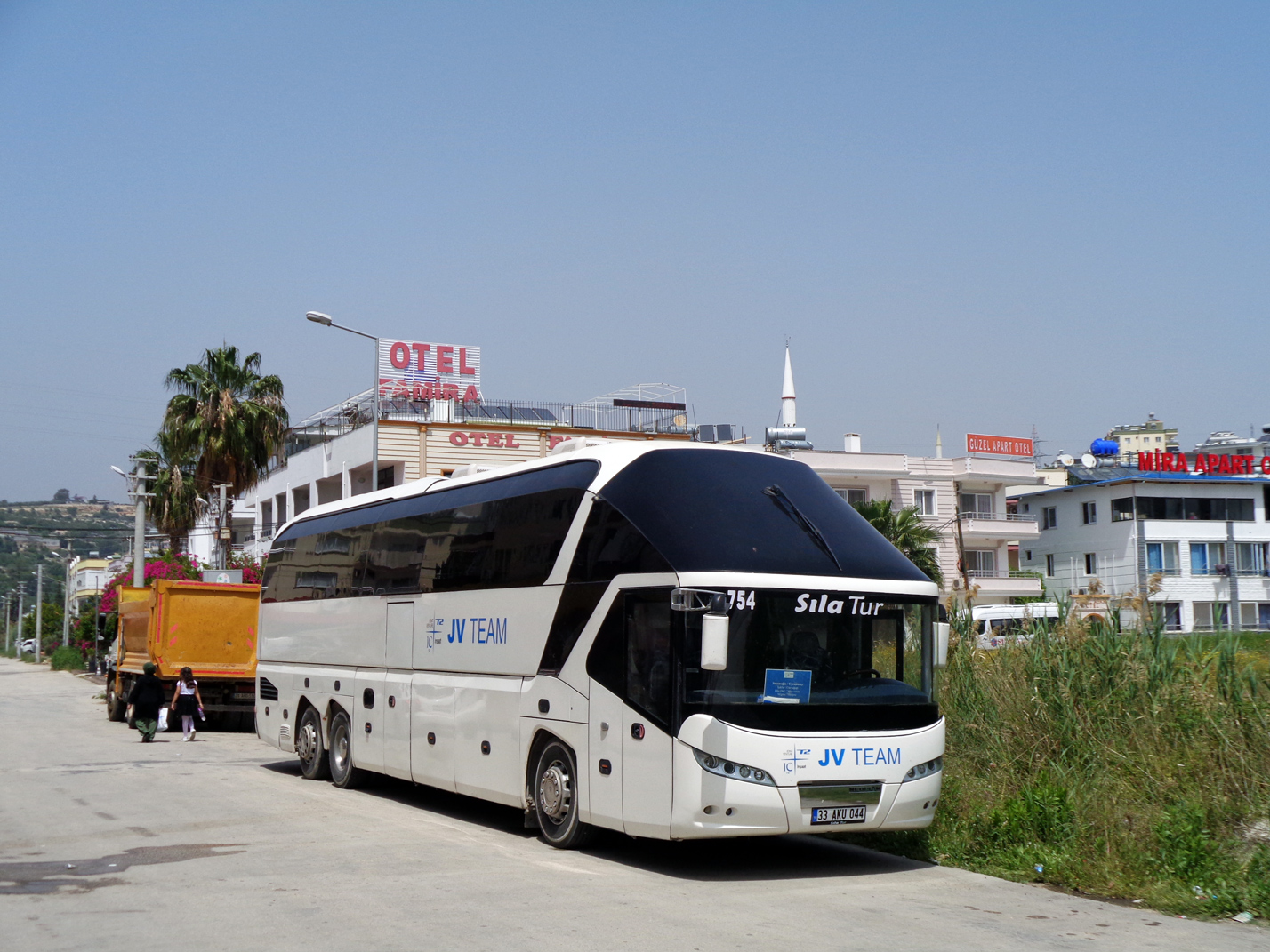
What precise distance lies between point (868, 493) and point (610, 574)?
51312 millimetres

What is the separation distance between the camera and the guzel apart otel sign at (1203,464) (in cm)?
6294

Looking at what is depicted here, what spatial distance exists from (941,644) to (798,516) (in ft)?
5.21

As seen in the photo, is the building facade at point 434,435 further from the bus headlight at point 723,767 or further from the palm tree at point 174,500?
the bus headlight at point 723,767

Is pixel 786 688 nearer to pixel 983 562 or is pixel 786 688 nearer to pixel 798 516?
pixel 798 516

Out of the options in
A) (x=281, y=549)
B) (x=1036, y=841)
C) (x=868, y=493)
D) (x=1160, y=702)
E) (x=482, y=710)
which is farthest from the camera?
(x=868, y=493)

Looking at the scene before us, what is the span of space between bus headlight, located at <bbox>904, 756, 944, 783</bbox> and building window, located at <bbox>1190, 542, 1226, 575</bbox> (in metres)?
55.0

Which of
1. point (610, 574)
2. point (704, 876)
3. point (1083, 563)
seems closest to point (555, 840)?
point (704, 876)

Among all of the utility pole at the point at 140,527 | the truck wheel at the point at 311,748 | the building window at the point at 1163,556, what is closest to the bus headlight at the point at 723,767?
the truck wheel at the point at 311,748

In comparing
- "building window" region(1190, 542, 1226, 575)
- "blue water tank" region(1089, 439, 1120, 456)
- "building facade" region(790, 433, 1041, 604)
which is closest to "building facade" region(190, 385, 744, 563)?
"building facade" region(790, 433, 1041, 604)

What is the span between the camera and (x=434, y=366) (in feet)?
160

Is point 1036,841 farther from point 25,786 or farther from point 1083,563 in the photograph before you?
point 1083,563

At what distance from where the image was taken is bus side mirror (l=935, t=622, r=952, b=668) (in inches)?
424

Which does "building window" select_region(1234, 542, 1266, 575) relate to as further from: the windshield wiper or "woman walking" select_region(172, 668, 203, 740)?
the windshield wiper

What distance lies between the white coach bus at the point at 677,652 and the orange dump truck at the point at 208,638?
1391 centimetres
